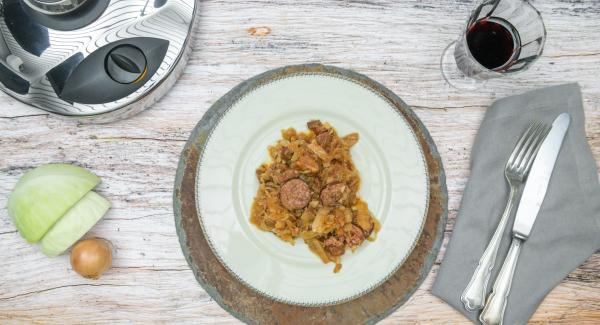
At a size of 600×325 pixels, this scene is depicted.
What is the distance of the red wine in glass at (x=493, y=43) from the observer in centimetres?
119

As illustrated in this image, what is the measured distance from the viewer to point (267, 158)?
1191 mm

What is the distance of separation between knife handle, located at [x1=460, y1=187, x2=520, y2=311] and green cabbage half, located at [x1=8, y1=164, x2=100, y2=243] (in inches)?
39.6

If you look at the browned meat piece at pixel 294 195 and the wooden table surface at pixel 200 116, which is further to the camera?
the wooden table surface at pixel 200 116

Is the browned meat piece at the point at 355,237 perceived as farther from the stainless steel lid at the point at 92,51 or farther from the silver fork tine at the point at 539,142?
the stainless steel lid at the point at 92,51

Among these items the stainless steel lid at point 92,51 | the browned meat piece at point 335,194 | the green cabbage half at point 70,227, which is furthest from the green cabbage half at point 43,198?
the browned meat piece at point 335,194

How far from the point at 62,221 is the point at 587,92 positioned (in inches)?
56.4

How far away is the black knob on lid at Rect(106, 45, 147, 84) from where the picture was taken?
115cm

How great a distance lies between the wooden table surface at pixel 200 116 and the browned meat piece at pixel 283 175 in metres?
0.28

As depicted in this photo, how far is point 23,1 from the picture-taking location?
3.80 ft

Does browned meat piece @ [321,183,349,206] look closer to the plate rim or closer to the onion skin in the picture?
the plate rim

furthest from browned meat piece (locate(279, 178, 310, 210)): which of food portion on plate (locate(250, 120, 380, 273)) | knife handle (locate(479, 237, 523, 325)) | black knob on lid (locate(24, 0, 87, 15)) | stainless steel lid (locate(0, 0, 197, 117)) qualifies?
black knob on lid (locate(24, 0, 87, 15))

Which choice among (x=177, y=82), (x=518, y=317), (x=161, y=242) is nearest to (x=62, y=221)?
(x=161, y=242)

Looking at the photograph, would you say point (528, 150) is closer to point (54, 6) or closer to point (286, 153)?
point (286, 153)

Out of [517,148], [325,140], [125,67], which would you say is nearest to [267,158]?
[325,140]
